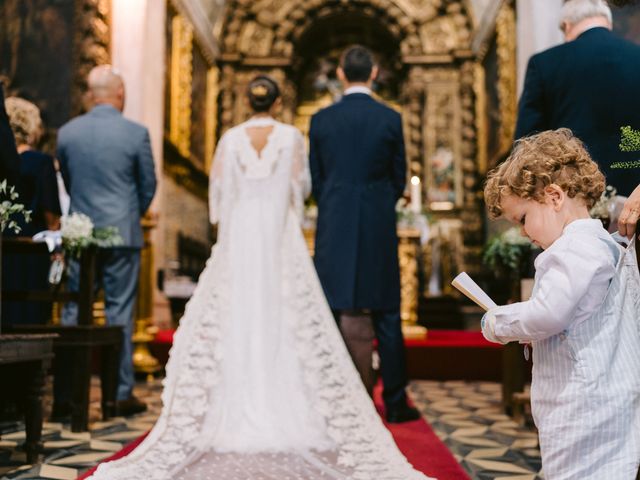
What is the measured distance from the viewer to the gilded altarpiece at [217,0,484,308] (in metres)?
12.9

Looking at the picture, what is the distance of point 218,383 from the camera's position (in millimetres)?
3439

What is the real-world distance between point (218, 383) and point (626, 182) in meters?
2.03

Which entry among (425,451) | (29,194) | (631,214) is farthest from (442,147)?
(631,214)

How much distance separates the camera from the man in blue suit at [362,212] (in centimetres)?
414

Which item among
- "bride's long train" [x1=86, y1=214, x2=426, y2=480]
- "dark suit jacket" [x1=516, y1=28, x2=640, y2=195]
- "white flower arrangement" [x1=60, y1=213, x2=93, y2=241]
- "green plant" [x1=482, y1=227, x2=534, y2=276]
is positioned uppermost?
"dark suit jacket" [x1=516, y1=28, x2=640, y2=195]

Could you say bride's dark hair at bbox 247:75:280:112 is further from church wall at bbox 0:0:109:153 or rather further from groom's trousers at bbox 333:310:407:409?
church wall at bbox 0:0:109:153

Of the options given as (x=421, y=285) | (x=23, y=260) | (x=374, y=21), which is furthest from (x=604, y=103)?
(x=374, y=21)

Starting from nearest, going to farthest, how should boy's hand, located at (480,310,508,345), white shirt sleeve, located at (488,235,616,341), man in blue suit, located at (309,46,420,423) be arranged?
white shirt sleeve, located at (488,235,616,341)
boy's hand, located at (480,310,508,345)
man in blue suit, located at (309,46,420,423)

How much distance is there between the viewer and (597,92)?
321 cm

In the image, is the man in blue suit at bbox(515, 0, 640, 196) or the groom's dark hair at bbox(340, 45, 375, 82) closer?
the man in blue suit at bbox(515, 0, 640, 196)

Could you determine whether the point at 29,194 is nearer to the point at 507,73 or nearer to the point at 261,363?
the point at 261,363

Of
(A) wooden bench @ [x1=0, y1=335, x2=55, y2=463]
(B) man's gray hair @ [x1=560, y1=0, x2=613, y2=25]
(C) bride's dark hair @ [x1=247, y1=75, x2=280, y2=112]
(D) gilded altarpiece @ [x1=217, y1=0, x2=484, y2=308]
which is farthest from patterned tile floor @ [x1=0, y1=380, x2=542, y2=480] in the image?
(D) gilded altarpiece @ [x1=217, y1=0, x2=484, y2=308]

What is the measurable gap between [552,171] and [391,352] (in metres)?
2.56

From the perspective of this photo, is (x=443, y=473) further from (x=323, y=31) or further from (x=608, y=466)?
(x=323, y=31)
